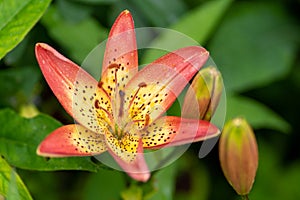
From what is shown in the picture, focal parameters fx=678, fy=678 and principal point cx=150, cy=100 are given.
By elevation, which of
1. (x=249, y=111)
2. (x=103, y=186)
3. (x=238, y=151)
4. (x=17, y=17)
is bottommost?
(x=103, y=186)

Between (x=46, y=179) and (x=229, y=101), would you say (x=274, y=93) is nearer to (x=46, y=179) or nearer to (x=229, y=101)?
(x=229, y=101)

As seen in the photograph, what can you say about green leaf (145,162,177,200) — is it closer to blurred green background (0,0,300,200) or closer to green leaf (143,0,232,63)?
blurred green background (0,0,300,200)

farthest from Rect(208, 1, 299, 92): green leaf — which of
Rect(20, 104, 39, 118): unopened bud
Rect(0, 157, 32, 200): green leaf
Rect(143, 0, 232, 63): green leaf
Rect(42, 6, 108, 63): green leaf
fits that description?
Rect(0, 157, 32, 200): green leaf

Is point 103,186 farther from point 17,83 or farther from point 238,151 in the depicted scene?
point 238,151

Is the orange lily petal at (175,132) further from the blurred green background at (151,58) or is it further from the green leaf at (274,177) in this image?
the green leaf at (274,177)

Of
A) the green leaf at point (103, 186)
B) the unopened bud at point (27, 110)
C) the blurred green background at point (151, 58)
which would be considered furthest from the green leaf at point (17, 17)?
the green leaf at point (103, 186)

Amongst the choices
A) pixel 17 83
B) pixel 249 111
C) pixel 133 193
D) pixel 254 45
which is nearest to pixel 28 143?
pixel 133 193
